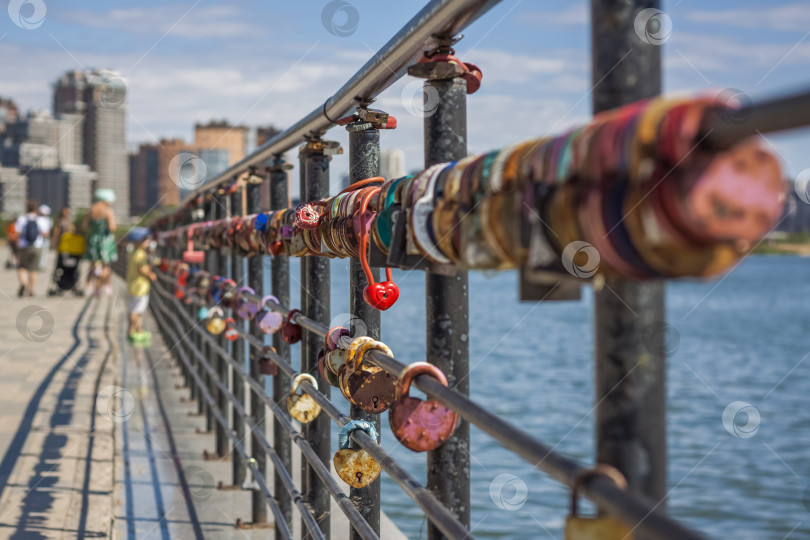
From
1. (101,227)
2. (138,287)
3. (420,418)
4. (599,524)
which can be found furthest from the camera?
(101,227)

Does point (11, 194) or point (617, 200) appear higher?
point (11, 194)

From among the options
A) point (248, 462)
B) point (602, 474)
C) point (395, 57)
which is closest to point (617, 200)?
point (602, 474)

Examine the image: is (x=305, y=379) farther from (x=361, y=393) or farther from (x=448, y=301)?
(x=448, y=301)

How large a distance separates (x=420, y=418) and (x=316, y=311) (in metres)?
1.55

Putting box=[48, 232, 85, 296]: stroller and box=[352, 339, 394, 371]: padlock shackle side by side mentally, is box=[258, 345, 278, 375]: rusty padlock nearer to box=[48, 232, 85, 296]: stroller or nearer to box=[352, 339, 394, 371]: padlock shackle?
box=[352, 339, 394, 371]: padlock shackle

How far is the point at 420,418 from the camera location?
1.53 metres

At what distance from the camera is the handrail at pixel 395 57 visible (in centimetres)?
153

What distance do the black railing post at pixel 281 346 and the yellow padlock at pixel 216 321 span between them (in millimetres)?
1494

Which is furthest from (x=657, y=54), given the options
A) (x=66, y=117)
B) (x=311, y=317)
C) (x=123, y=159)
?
(x=66, y=117)

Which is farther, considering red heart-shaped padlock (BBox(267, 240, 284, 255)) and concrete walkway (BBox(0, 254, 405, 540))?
concrete walkway (BBox(0, 254, 405, 540))

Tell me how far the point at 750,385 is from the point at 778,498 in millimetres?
19686

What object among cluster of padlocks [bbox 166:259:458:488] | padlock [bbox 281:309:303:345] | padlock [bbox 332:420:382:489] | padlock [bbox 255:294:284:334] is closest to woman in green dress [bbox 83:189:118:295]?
cluster of padlocks [bbox 166:259:458:488]

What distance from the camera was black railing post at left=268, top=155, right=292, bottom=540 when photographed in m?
3.72

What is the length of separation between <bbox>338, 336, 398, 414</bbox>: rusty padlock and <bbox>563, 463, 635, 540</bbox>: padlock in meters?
1.04
